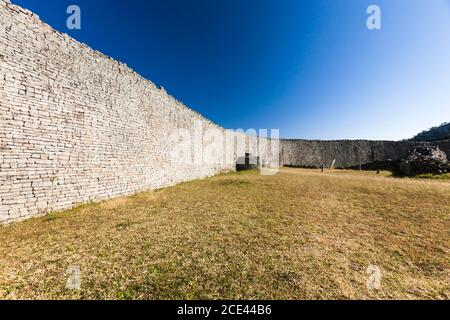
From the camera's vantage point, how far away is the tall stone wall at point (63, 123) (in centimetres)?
528

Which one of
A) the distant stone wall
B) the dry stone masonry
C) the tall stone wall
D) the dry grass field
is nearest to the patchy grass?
the dry grass field

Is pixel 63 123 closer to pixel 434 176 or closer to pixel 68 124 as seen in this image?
pixel 68 124

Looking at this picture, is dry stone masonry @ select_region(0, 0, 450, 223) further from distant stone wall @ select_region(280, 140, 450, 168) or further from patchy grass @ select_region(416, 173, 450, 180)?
distant stone wall @ select_region(280, 140, 450, 168)

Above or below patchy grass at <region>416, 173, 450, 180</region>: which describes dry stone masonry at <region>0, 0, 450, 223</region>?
above

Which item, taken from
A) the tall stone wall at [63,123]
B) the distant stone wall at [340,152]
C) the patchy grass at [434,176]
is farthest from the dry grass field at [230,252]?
the distant stone wall at [340,152]

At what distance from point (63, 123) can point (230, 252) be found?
6452 mm

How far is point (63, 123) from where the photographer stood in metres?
6.51

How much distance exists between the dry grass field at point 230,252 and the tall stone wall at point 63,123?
866mm

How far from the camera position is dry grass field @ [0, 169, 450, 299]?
9.18 ft

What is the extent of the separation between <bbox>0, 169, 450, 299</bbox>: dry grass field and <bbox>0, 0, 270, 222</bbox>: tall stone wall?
87cm

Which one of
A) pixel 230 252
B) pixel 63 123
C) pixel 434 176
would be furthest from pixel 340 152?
pixel 63 123
